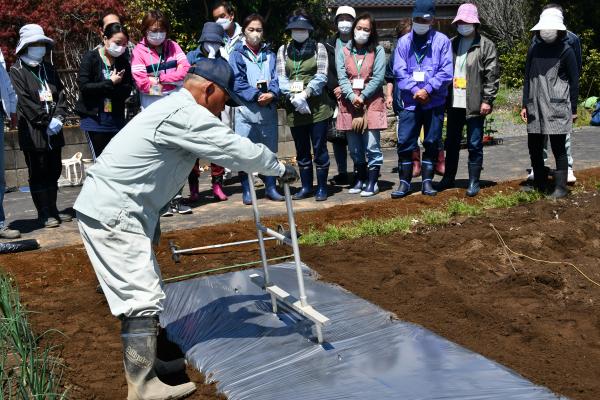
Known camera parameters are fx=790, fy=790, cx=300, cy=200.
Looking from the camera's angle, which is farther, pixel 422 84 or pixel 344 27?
pixel 344 27

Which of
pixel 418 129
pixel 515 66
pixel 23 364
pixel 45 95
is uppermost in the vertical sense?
pixel 45 95

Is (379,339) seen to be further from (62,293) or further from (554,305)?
(62,293)

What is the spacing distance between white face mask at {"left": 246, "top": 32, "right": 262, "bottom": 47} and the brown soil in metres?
1.91

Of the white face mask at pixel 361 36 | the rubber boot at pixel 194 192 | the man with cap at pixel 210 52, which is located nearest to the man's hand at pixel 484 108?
the white face mask at pixel 361 36

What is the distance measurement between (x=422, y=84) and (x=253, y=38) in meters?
1.81

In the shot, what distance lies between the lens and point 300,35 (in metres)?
8.26

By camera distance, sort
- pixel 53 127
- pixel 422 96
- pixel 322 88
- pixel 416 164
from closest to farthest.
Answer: pixel 53 127, pixel 422 96, pixel 322 88, pixel 416 164

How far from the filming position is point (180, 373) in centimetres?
442

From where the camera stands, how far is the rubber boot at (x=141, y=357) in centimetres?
388

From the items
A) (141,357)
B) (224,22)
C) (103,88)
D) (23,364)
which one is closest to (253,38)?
(224,22)

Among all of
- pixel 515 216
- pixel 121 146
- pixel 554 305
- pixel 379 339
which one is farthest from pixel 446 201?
pixel 121 146

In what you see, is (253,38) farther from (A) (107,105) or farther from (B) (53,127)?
(B) (53,127)

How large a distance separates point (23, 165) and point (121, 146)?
25.5ft

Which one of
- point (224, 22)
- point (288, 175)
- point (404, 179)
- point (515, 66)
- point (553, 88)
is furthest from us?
point (515, 66)
